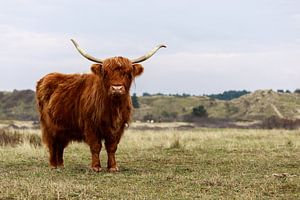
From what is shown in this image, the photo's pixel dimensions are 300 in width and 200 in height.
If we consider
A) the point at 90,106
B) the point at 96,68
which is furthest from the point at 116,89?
the point at 90,106

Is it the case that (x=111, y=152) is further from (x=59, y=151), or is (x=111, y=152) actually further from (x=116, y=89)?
(x=59, y=151)

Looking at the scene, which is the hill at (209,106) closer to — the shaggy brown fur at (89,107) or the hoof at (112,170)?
the shaggy brown fur at (89,107)

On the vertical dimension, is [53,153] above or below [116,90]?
below

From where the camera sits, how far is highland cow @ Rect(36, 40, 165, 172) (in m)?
9.91

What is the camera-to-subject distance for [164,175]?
9.59m

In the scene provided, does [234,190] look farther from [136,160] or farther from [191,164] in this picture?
[136,160]

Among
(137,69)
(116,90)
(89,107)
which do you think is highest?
(137,69)

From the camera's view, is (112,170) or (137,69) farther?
(112,170)

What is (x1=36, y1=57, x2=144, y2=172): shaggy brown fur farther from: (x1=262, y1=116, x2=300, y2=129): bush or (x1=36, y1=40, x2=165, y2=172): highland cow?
(x1=262, y1=116, x2=300, y2=129): bush

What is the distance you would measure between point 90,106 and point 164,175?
1.87 m

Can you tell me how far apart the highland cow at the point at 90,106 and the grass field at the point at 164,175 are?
552mm

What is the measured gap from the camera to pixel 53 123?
446 inches

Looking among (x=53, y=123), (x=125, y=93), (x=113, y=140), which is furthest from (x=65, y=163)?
(x=125, y=93)

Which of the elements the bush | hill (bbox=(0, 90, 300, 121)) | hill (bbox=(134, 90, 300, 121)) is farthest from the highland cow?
hill (bbox=(0, 90, 300, 121))
